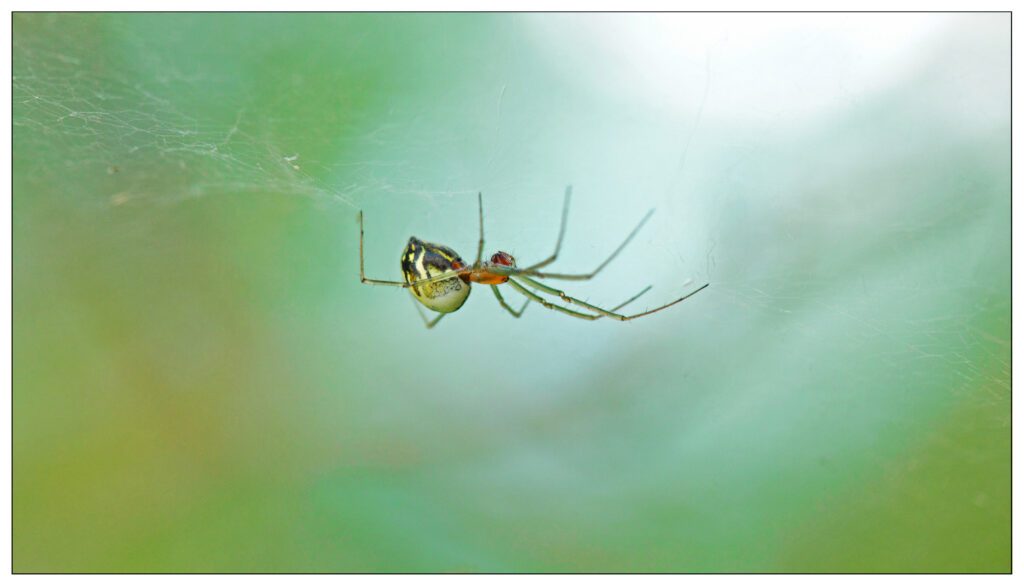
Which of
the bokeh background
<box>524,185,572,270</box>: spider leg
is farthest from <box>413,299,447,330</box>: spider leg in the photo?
<box>524,185,572,270</box>: spider leg

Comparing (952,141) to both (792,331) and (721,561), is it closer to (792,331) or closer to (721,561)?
(792,331)

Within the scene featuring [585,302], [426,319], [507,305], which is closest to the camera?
[585,302]

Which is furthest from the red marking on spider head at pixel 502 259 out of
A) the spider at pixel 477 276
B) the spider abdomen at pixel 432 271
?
the spider abdomen at pixel 432 271

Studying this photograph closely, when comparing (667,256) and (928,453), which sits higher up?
(667,256)

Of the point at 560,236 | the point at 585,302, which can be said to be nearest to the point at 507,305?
the point at 585,302

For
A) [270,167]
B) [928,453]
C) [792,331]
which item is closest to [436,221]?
[270,167]

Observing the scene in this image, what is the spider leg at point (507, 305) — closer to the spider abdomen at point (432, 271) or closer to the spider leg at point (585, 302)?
the spider leg at point (585, 302)

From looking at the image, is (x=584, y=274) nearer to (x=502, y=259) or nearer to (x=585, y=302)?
(x=585, y=302)
